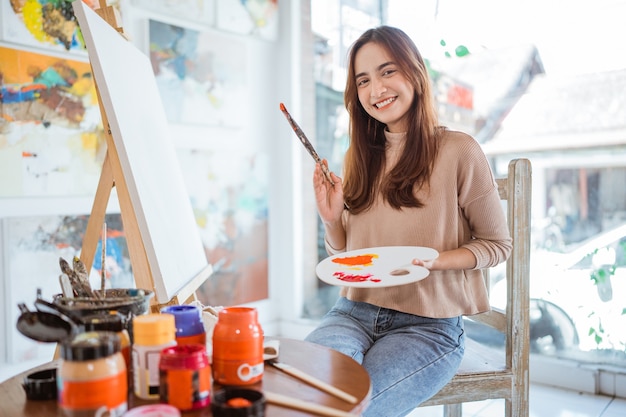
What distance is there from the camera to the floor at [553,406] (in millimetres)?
2092

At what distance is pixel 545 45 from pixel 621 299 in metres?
1.14

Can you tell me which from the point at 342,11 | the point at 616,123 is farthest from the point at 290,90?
the point at 616,123

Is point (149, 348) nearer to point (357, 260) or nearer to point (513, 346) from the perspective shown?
point (357, 260)

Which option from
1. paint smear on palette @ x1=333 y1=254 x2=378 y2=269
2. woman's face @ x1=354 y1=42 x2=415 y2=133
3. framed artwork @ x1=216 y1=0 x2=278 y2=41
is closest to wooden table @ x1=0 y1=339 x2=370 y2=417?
paint smear on palette @ x1=333 y1=254 x2=378 y2=269

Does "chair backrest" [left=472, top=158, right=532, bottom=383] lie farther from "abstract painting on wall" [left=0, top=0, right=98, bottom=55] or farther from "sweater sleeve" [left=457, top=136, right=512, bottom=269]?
"abstract painting on wall" [left=0, top=0, right=98, bottom=55]

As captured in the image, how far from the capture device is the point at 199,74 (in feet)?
9.11

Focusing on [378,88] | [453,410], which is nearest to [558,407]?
[453,410]

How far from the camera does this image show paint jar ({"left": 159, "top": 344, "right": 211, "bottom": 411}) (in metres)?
0.76

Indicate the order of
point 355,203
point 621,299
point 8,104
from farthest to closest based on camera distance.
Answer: point 621,299 → point 8,104 → point 355,203

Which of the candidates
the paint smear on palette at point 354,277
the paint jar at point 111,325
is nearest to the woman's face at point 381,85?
the paint smear on palette at point 354,277

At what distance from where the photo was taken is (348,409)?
2.65 feet

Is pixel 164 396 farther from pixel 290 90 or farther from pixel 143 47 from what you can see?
pixel 290 90

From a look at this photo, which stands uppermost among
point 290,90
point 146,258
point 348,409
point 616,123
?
point 290,90

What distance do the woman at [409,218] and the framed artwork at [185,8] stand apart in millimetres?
1410
